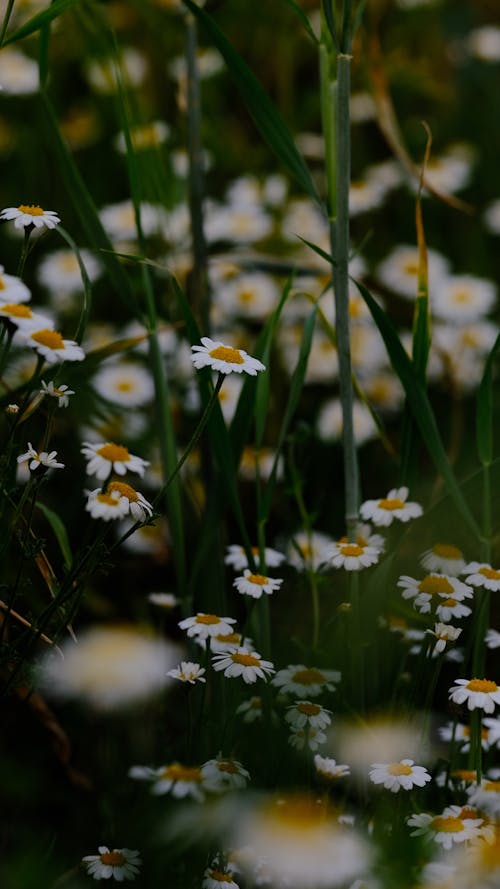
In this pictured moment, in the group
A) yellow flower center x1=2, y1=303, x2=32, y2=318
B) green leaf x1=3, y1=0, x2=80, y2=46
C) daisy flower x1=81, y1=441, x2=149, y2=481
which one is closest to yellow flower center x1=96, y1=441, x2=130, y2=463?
daisy flower x1=81, y1=441, x2=149, y2=481

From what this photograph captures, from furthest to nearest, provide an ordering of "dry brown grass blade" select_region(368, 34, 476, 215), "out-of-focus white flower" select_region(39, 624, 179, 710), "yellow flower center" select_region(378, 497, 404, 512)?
"dry brown grass blade" select_region(368, 34, 476, 215) → "out-of-focus white flower" select_region(39, 624, 179, 710) → "yellow flower center" select_region(378, 497, 404, 512)

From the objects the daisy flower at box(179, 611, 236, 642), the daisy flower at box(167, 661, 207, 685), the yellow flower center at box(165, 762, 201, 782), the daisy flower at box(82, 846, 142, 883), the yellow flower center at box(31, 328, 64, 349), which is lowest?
the daisy flower at box(82, 846, 142, 883)

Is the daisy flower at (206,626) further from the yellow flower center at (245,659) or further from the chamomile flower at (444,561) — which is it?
the chamomile flower at (444,561)

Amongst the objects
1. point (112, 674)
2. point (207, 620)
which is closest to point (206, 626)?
point (207, 620)

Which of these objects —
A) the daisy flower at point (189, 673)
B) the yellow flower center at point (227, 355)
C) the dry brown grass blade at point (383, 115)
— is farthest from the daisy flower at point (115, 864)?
the dry brown grass blade at point (383, 115)

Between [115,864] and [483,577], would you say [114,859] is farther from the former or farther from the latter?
A: [483,577]

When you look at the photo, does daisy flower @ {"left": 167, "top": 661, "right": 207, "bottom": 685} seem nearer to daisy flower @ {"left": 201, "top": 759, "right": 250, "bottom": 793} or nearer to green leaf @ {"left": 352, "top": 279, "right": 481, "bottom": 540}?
daisy flower @ {"left": 201, "top": 759, "right": 250, "bottom": 793}

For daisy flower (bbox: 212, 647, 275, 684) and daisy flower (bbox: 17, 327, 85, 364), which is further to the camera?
daisy flower (bbox: 212, 647, 275, 684)
